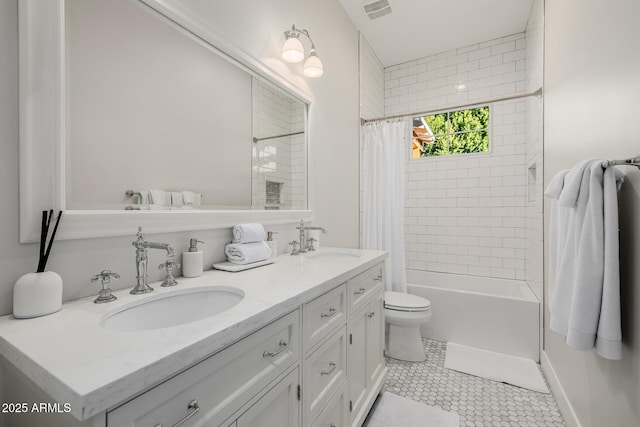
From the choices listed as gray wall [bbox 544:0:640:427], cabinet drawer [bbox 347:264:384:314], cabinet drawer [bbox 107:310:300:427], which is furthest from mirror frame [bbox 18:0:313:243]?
gray wall [bbox 544:0:640:427]

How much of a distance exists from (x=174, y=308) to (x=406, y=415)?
1.45m

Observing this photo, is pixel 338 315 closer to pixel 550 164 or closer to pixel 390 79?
pixel 550 164

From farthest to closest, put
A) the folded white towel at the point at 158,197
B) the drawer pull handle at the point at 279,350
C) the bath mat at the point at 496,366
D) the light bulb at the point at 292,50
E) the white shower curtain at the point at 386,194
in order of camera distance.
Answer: the white shower curtain at the point at 386,194
the bath mat at the point at 496,366
the light bulb at the point at 292,50
the folded white towel at the point at 158,197
the drawer pull handle at the point at 279,350

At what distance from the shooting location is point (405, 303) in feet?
7.32

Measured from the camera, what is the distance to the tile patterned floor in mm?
1597

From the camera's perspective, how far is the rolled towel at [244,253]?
4.19 feet

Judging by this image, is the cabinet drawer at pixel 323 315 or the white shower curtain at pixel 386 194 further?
the white shower curtain at pixel 386 194

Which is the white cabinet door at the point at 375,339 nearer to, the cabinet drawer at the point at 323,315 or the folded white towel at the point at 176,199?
the cabinet drawer at the point at 323,315

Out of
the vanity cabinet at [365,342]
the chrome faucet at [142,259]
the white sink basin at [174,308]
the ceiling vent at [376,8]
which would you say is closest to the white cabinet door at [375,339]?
the vanity cabinet at [365,342]

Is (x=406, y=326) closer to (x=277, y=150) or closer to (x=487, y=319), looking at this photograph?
(x=487, y=319)

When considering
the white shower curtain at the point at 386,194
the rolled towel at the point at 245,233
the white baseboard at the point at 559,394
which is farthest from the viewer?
the white shower curtain at the point at 386,194

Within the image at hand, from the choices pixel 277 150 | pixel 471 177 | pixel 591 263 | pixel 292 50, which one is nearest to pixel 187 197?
pixel 277 150

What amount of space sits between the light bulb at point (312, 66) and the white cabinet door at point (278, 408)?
5.71ft

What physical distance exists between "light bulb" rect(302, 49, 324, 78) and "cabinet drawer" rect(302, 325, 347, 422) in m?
1.58
